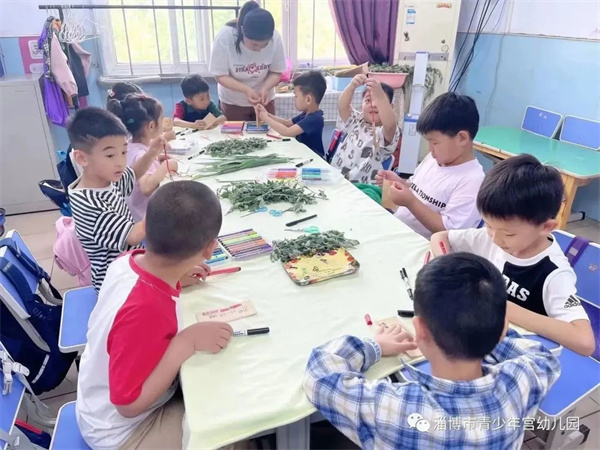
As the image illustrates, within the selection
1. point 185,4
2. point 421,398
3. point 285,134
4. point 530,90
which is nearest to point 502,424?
point 421,398

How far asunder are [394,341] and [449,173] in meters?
0.95

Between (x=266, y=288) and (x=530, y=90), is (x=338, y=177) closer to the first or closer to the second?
(x=266, y=288)

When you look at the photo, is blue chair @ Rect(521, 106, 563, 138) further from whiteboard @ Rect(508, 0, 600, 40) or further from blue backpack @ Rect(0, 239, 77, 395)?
blue backpack @ Rect(0, 239, 77, 395)

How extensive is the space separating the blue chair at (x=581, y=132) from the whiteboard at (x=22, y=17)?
4.13 metres

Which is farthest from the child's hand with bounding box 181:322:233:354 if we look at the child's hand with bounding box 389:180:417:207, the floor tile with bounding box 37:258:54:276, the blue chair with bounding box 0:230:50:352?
the floor tile with bounding box 37:258:54:276

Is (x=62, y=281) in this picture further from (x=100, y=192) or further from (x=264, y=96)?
(x=264, y=96)

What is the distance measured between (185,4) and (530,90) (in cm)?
316

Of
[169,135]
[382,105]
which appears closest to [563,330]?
[382,105]

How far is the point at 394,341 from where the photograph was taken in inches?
39.2

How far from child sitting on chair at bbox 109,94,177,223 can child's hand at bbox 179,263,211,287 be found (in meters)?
0.80

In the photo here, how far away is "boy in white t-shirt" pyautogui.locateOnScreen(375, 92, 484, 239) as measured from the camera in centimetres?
166

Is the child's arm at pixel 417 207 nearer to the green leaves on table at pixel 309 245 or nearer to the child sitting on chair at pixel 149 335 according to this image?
the green leaves on table at pixel 309 245

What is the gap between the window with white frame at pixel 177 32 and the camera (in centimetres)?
398

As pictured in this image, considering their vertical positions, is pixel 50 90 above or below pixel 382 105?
below
